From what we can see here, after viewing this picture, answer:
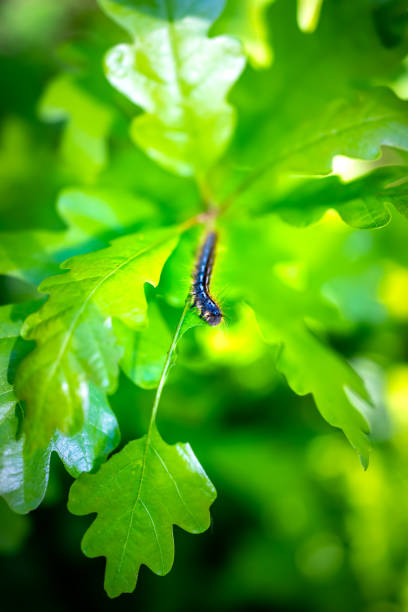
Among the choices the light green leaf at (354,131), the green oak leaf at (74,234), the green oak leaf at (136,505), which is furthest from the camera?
the green oak leaf at (74,234)

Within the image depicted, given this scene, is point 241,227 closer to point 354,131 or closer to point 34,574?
point 354,131

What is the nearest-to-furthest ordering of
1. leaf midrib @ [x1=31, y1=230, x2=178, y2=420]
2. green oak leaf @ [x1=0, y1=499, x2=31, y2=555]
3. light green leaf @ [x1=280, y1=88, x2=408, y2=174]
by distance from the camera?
leaf midrib @ [x1=31, y1=230, x2=178, y2=420] < light green leaf @ [x1=280, y1=88, x2=408, y2=174] < green oak leaf @ [x1=0, y1=499, x2=31, y2=555]

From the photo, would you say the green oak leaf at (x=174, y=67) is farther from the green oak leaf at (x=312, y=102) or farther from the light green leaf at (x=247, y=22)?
the light green leaf at (x=247, y=22)

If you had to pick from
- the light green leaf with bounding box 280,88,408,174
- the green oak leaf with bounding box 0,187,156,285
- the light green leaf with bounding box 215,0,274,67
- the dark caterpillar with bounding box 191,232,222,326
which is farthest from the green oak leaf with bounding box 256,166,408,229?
the light green leaf with bounding box 215,0,274,67

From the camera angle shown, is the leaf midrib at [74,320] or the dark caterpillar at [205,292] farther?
the dark caterpillar at [205,292]

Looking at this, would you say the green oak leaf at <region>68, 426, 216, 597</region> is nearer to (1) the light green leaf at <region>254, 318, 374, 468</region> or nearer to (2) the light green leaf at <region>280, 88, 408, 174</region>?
(1) the light green leaf at <region>254, 318, 374, 468</region>

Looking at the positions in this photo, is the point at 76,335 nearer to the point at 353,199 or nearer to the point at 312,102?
the point at 353,199

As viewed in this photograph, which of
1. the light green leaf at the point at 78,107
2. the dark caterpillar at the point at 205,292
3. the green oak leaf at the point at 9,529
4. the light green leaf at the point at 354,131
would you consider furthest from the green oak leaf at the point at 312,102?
the green oak leaf at the point at 9,529

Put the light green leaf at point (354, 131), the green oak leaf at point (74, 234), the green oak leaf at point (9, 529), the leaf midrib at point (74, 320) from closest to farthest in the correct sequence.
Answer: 1. the leaf midrib at point (74, 320)
2. the light green leaf at point (354, 131)
3. the green oak leaf at point (74, 234)
4. the green oak leaf at point (9, 529)
